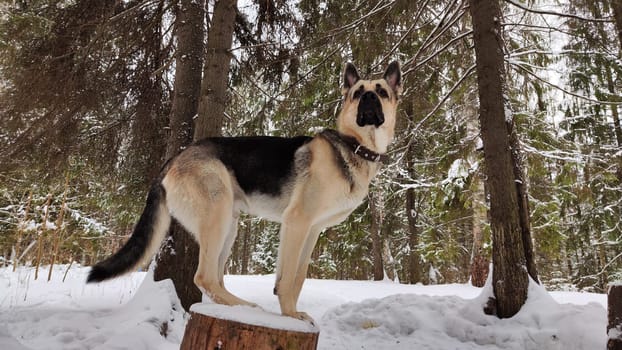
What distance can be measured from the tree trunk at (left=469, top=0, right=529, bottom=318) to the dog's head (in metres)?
1.92

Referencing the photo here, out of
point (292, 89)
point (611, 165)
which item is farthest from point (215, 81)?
point (611, 165)

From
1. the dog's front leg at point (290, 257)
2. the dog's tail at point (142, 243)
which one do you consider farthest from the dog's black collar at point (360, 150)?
the dog's tail at point (142, 243)

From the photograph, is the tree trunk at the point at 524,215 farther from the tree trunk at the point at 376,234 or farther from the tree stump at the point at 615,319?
the tree trunk at the point at 376,234

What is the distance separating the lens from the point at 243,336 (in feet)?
7.04

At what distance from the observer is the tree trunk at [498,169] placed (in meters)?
4.39

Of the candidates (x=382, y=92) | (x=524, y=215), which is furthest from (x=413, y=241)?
(x=382, y=92)

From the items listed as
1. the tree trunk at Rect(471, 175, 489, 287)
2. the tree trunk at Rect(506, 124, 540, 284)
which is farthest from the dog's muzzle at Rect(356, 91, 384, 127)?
the tree trunk at Rect(471, 175, 489, 287)

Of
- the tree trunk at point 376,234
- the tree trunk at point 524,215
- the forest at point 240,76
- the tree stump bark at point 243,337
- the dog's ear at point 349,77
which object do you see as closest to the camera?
the tree stump bark at point 243,337

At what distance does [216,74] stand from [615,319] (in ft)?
17.1

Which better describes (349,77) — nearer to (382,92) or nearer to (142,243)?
(382,92)

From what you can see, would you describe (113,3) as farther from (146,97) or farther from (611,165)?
(611,165)

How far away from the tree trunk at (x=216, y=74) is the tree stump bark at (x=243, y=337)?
324 centimetres

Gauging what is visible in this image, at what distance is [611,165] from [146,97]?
342 inches

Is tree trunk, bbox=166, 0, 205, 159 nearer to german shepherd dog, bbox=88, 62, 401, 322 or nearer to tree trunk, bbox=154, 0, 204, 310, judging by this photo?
tree trunk, bbox=154, 0, 204, 310
